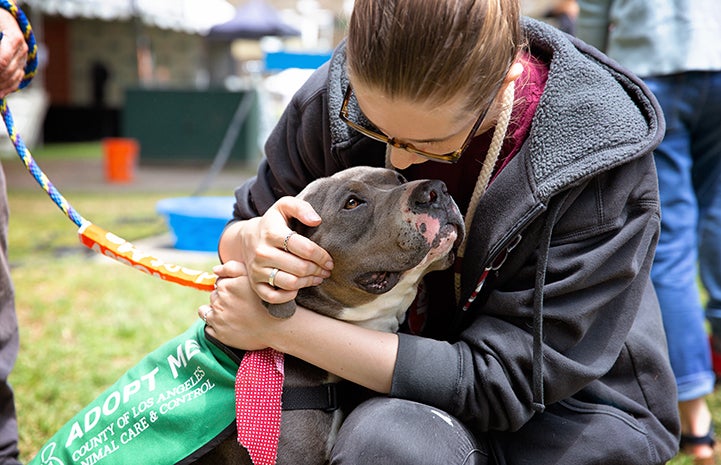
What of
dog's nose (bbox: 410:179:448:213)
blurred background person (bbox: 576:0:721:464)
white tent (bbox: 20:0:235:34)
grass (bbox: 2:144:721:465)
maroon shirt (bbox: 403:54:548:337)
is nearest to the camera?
dog's nose (bbox: 410:179:448:213)

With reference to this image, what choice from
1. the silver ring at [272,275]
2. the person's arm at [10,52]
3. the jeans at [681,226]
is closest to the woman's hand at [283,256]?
the silver ring at [272,275]

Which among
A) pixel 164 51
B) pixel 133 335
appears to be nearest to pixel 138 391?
pixel 133 335

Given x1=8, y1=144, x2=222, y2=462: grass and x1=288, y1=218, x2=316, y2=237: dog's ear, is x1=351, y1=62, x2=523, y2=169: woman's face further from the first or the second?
x1=8, y1=144, x2=222, y2=462: grass

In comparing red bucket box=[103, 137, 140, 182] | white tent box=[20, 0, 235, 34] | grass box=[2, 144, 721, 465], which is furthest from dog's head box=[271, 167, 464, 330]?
white tent box=[20, 0, 235, 34]

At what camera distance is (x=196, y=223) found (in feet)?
18.0

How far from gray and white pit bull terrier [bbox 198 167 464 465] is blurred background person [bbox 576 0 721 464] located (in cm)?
113

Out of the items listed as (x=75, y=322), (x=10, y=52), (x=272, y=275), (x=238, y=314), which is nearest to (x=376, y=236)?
(x=272, y=275)

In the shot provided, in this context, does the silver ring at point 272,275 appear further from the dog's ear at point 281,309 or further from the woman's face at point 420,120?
the woman's face at point 420,120

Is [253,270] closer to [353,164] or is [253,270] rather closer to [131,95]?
[353,164]

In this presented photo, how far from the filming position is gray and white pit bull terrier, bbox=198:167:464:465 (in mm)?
1841

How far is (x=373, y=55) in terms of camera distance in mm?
1643

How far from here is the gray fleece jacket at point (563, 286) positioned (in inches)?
69.8

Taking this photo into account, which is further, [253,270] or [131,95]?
[131,95]

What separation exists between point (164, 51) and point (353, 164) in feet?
74.1
